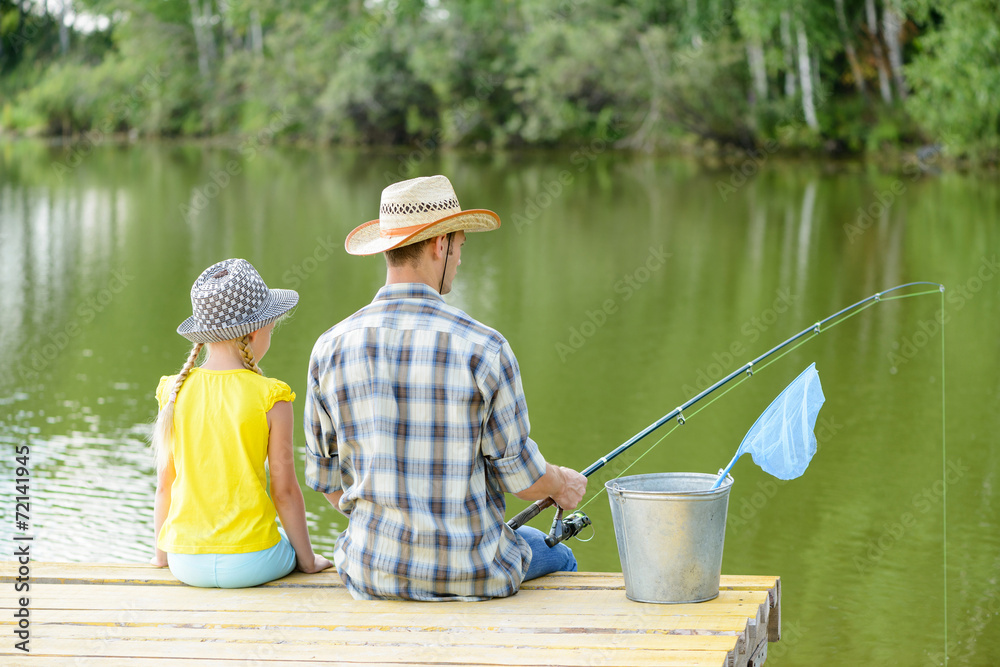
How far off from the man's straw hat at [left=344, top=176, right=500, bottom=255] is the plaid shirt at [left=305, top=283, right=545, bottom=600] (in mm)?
117

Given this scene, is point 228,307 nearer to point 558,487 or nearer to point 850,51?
point 558,487

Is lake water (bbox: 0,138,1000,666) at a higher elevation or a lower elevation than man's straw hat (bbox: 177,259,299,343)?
lower

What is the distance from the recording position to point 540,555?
9.96 feet

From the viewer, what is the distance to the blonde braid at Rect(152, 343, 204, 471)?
115 inches

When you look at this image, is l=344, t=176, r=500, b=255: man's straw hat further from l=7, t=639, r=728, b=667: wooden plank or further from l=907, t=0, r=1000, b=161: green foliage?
l=907, t=0, r=1000, b=161: green foliage

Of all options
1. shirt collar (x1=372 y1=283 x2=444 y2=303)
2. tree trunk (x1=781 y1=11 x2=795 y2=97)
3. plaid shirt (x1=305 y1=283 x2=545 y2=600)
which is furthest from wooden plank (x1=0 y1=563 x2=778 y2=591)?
tree trunk (x1=781 y1=11 x2=795 y2=97)

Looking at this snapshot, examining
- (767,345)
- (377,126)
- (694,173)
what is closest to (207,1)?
(377,126)

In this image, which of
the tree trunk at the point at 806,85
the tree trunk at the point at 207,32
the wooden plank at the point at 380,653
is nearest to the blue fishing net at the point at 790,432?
the wooden plank at the point at 380,653

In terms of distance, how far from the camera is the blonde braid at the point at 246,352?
116 inches

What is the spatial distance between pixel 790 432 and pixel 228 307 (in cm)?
139

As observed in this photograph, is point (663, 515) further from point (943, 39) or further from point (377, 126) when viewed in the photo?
point (377, 126)

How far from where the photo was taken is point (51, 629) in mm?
2711

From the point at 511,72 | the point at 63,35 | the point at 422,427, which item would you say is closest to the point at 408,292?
the point at 422,427

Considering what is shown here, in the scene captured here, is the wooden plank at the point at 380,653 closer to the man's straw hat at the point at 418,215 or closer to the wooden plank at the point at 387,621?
the wooden plank at the point at 387,621
